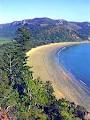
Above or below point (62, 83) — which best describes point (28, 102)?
above

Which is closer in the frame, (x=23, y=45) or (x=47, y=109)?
(x=47, y=109)

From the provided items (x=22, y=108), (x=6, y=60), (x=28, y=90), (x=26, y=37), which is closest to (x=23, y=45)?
(x=26, y=37)

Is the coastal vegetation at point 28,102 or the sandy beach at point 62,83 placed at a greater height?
the coastal vegetation at point 28,102

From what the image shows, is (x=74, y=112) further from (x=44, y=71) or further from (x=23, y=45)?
(x=44, y=71)

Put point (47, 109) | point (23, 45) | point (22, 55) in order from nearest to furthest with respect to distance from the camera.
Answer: point (47, 109), point (22, 55), point (23, 45)

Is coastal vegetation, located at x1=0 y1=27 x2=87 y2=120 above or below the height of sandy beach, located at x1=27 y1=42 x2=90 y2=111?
above

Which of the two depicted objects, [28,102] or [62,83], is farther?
[62,83]

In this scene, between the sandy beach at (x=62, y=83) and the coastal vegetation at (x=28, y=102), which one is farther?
the sandy beach at (x=62, y=83)

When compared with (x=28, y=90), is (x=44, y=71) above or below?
below

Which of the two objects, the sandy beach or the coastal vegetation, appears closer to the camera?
the coastal vegetation

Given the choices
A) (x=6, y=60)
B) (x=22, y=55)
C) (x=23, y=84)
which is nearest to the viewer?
(x=23, y=84)
